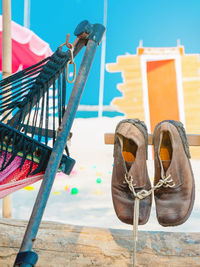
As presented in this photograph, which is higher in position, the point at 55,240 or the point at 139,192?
the point at 139,192

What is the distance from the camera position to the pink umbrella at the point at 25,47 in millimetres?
2869

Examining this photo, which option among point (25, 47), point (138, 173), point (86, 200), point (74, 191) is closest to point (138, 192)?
point (138, 173)

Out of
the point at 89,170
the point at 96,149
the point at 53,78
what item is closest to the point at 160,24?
the point at 96,149

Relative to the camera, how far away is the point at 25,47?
118 inches

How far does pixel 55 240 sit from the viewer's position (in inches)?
33.8

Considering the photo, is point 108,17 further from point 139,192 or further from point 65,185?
point 139,192

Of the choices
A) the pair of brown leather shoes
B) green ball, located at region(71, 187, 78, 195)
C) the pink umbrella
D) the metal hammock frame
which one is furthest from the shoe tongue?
the pink umbrella

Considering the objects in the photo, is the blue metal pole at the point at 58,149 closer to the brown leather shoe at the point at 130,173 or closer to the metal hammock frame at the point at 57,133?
the metal hammock frame at the point at 57,133

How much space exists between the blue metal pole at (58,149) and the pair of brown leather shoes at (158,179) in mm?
183

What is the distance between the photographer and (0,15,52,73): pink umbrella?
287cm

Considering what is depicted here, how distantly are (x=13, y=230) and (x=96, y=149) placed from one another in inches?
135

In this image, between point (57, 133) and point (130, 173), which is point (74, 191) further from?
point (57, 133)

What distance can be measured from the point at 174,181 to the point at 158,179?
0.04 metres

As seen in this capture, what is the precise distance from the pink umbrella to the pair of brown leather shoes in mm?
2531
